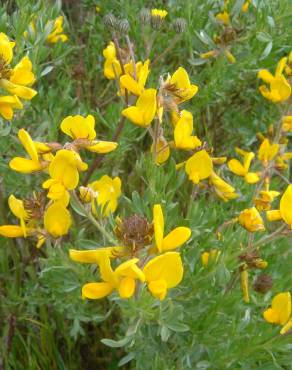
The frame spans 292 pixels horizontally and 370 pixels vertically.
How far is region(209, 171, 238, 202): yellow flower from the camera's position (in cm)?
150

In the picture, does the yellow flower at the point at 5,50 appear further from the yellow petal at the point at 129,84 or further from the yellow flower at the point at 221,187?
the yellow flower at the point at 221,187

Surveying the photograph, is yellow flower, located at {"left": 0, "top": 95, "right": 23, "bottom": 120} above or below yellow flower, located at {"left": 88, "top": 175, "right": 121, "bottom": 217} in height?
above

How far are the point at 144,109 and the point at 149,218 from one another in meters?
0.24

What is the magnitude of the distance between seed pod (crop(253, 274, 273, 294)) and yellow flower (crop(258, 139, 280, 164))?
1.43 ft

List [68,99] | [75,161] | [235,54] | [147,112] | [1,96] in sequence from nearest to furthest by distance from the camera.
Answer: [75,161], [147,112], [1,96], [68,99], [235,54]

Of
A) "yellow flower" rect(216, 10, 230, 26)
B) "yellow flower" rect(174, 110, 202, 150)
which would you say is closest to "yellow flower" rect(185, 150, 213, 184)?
"yellow flower" rect(174, 110, 202, 150)

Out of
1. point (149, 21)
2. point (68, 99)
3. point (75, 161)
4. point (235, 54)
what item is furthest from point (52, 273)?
point (235, 54)

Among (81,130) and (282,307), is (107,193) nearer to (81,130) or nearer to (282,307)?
(81,130)

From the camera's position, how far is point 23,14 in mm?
1682

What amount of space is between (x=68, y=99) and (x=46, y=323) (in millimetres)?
674

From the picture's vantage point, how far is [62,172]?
1.15m

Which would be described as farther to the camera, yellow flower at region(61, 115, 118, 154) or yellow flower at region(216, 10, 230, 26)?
yellow flower at region(216, 10, 230, 26)

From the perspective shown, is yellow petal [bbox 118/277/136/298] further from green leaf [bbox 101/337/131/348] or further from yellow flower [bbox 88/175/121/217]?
yellow flower [bbox 88/175/121/217]

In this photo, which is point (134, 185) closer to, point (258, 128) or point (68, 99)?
point (68, 99)
